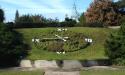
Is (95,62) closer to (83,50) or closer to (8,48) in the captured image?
(83,50)

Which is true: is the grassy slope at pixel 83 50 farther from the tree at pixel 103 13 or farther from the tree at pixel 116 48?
the tree at pixel 103 13

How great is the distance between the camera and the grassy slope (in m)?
29.8

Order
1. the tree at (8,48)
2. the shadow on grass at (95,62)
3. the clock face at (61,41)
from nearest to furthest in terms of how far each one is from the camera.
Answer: the shadow on grass at (95,62), the tree at (8,48), the clock face at (61,41)

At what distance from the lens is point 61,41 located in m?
33.0

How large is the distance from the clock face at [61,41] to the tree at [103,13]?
58.6 ft

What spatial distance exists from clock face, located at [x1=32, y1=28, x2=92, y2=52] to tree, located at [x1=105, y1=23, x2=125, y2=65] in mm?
4062

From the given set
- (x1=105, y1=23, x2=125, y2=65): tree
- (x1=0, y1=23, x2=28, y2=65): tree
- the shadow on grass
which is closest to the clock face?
(x1=0, y1=23, x2=28, y2=65): tree

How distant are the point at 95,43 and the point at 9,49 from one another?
786 centimetres

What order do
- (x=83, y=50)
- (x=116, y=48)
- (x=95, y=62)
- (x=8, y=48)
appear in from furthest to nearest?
(x=83, y=50)
(x=8, y=48)
(x=116, y=48)
(x=95, y=62)

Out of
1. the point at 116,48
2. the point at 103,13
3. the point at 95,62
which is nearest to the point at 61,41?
the point at 116,48

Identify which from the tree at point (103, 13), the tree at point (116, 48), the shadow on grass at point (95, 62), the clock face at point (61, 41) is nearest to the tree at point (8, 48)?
the clock face at point (61, 41)

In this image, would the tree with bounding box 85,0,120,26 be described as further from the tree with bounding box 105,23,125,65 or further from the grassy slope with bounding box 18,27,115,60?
the tree with bounding box 105,23,125,65

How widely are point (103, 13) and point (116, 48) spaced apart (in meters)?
27.2

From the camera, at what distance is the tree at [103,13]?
52406mm
